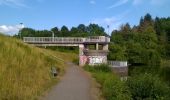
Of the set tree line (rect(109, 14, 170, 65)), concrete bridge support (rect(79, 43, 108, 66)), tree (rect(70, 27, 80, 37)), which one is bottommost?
concrete bridge support (rect(79, 43, 108, 66))

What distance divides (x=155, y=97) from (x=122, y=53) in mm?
79267

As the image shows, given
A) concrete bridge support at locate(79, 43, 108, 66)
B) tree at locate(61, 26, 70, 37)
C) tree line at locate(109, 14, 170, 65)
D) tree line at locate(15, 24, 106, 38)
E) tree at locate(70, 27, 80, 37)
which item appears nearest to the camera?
concrete bridge support at locate(79, 43, 108, 66)

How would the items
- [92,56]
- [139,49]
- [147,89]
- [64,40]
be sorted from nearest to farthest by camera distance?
[147,89] < [92,56] < [64,40] < [139,49]

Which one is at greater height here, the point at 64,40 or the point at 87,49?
the point at 64,40

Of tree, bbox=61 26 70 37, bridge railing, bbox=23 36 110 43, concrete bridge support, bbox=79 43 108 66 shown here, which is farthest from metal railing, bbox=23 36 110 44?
tree, bbox=61 26 70 37

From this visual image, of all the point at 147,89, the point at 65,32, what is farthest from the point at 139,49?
the point at 147,89

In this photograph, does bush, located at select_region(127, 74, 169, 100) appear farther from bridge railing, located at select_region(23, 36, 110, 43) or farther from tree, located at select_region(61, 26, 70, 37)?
tree, located at select_region(61, 26, 70, 37)

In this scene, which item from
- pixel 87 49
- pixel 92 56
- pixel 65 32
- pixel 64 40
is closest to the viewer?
pixel 92 56

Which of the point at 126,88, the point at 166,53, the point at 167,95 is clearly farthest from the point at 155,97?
the point at 166,53

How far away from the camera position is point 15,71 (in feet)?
63.7

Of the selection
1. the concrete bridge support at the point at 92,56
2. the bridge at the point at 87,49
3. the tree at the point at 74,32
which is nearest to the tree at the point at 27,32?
the tree at the point at 74,32

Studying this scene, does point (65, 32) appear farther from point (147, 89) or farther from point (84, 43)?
point (147, 89)

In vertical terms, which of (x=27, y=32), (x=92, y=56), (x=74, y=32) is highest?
(x=27, y=32)

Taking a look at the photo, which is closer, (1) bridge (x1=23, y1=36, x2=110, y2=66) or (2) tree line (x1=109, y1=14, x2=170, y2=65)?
(1) bridge (x1=23, y1=36, x2=110, y2=66)
